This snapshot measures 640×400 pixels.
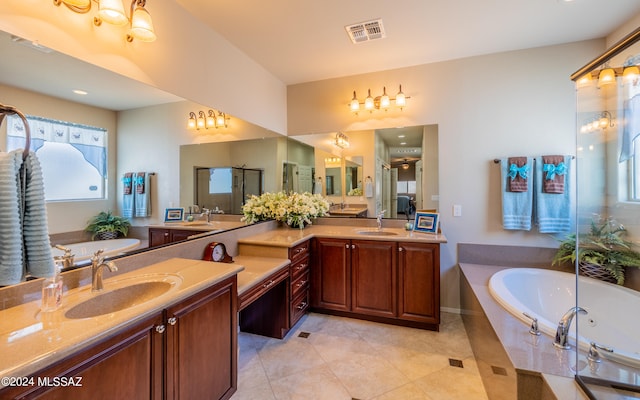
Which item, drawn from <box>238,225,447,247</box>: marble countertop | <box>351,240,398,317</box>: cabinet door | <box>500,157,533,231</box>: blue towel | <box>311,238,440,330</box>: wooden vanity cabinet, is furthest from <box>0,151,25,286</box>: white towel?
<box>500,157,533,231</box>: blue towel

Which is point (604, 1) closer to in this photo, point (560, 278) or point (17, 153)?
point (560, 278)

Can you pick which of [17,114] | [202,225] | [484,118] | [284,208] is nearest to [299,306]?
[284,208]

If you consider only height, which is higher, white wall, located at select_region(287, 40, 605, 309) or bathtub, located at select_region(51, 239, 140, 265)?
white wall, located at select_region(287, 40, 605, 309)

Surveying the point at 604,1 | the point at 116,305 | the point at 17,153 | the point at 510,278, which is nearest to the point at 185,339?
the point at 116,305

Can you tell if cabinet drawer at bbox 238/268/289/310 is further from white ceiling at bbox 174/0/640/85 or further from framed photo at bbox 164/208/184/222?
white ceiling at bbox 174/0/640/85

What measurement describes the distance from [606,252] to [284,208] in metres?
2.96

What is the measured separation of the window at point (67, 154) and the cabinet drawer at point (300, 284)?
1.65 m

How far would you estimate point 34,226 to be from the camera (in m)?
1.06

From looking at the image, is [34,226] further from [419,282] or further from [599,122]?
[599,122]

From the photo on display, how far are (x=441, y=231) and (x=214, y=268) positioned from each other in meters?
2.42

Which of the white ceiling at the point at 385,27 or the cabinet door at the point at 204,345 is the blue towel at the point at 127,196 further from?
the cabinet door at the point at 204,345

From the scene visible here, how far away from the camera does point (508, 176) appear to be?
2814mm

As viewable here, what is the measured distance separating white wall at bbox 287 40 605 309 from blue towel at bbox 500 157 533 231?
0.32 ft

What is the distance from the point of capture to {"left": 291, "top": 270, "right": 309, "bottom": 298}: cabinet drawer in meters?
2.58
